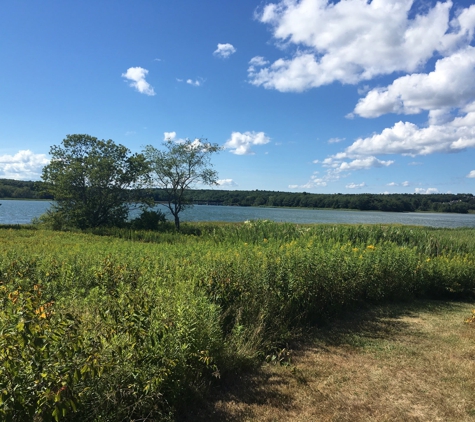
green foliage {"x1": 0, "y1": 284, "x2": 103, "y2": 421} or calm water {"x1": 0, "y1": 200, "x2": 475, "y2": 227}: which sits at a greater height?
green foliage {"x1": 0, "y1": 284, "x2": 103, "y2": 421}

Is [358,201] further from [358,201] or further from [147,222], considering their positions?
[147,222]

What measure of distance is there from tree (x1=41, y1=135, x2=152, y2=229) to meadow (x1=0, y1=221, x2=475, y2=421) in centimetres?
2157

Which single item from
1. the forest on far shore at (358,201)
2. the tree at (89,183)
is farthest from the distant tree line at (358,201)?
the tree at (89,183)

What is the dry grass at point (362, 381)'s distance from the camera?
3.65 m

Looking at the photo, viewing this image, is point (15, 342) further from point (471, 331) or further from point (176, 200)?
point (176, 200)

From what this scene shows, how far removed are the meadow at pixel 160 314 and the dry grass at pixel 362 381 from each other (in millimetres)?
368

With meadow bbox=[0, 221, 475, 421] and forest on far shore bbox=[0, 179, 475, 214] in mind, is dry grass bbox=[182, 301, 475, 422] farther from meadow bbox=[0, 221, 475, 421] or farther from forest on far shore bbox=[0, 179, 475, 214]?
forest on far shore bbox=[0, 179, 475, 214]

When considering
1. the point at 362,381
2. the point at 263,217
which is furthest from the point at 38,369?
the point at 263,217

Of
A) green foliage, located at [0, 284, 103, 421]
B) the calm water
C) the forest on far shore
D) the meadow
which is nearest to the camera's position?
green foliage, located at [0, 284, 103, 421]

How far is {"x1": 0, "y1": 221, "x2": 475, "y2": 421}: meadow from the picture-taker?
7.77 feet

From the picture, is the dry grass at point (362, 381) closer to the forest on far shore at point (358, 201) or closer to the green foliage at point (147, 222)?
the green foliage at point (147, 222)

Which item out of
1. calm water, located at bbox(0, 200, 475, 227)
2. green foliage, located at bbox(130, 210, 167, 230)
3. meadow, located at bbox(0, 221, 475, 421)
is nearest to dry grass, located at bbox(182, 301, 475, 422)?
meadow, located at bbox(0, 221, 475, 421)

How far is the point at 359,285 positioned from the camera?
24.9 ft

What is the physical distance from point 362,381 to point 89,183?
26704 millimetres
